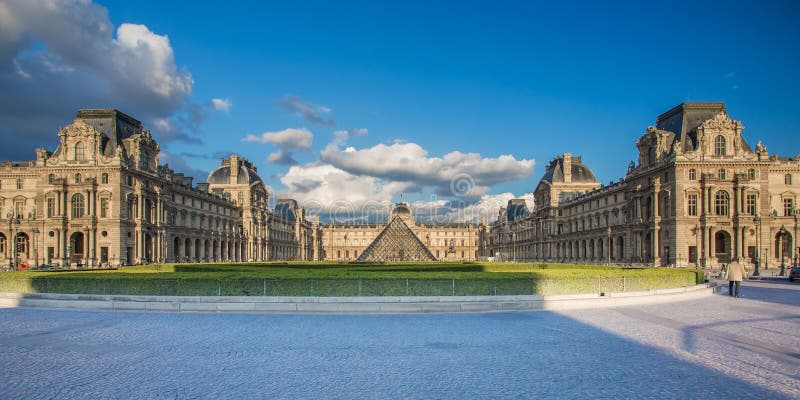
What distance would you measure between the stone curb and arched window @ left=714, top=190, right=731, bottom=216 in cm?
4278

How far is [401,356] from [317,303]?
7336 millimetres

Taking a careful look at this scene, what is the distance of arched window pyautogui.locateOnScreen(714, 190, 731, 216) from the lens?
53.3 m

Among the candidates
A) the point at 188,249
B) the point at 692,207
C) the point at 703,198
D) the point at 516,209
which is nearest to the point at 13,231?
the point at 188,249

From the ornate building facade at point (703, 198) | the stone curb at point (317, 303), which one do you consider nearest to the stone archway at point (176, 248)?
the stone curb at point (317, 303)

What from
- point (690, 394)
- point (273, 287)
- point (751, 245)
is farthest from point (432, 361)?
point (751, 245)

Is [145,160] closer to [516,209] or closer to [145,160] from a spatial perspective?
[145,160]

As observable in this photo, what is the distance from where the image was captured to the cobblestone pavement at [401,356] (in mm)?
8414

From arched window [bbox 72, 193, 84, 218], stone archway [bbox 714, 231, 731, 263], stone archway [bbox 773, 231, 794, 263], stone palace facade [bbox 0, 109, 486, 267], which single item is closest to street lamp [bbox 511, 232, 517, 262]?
stone archway [bbox 773, 231, 794, 263]

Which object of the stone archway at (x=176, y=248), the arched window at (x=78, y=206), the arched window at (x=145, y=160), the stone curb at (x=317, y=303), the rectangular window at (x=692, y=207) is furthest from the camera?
the stone archway at (x=176, y=248)

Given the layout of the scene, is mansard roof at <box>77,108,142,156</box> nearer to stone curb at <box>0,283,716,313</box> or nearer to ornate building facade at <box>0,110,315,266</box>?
ornate building facade at <box>0,110,315,266</box>

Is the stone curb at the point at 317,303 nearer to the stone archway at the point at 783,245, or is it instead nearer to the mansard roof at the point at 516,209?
the stone archway at the point at 783,245

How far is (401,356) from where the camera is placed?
35.2ft

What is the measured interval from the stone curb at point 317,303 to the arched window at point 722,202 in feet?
140

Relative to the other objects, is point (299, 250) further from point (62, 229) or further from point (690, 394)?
point (690, 394)
